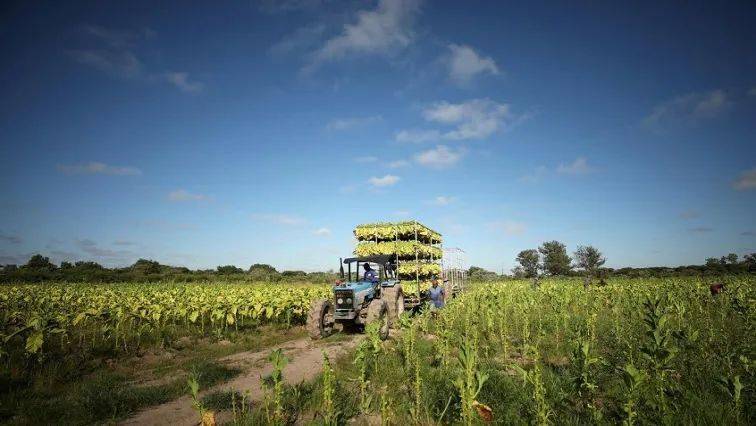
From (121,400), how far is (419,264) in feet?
39.8

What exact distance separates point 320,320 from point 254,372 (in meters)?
3.15

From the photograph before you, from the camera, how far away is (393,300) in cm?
1195

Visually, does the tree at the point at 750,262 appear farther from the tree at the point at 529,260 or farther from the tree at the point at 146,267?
the tree at the point at 146,267

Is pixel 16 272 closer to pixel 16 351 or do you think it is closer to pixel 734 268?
pixel 16 351

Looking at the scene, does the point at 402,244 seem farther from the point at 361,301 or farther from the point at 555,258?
the point at 555,258

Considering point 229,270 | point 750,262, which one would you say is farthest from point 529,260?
point 229,270

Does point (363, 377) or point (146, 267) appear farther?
point (146, 267)

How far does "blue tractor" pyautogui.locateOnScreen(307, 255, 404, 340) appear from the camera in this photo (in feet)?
34.9

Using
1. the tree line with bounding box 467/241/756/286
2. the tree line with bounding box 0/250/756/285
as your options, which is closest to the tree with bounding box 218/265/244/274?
the tree line with bounding box 0/250/756/285

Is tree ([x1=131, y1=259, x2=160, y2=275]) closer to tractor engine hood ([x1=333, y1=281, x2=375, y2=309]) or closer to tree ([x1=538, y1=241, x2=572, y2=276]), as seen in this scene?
tractor engine hood ([x1=333, y1=281, x2=375, y2=309])

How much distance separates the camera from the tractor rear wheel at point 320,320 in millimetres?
10594

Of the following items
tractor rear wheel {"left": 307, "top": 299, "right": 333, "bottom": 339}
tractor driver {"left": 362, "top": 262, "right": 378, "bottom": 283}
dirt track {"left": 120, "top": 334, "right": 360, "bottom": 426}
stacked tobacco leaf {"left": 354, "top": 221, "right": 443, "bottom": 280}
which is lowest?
dirt track {"left": 120, "top": 334, "right": 360, "bottom": 426}

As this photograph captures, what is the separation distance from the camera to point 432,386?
18.4 feet

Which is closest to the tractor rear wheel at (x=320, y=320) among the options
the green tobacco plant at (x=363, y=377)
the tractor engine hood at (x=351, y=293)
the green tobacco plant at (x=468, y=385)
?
the tractor engine hood at (x=351, y=293)
